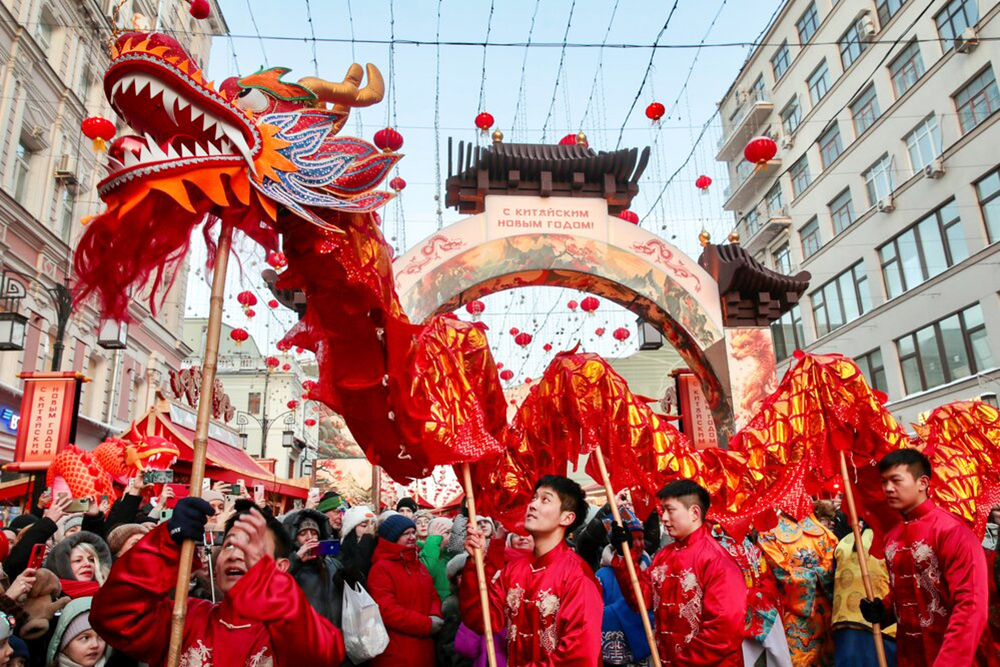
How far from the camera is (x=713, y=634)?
115 inches

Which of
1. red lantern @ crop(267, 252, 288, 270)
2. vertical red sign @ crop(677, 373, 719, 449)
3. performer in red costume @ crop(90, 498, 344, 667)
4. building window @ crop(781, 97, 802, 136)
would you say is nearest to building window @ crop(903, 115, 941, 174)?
building window @ crop(781, 97, 802, 136)

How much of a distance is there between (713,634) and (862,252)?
19.5 meters

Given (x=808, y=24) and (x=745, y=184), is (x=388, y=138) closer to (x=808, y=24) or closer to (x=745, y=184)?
(x=745, y=184)

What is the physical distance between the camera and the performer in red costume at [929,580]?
2.75m

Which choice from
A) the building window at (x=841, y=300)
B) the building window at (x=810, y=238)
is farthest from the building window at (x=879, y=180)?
the building window at (x=810, y=238)

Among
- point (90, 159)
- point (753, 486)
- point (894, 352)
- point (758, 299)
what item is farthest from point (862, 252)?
point (90, 159)

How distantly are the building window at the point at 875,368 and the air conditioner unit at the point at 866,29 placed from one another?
8489 mm

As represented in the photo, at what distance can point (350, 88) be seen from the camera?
268cm

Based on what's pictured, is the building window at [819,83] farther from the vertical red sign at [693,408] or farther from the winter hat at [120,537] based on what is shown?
the winter hat at [120,537]

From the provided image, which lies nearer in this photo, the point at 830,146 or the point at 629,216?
the point at 629,216

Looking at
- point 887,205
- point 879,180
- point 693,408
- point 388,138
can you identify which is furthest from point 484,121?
point 879,180

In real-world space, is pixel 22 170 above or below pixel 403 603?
above

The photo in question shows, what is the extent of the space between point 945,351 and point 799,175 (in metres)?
9.27

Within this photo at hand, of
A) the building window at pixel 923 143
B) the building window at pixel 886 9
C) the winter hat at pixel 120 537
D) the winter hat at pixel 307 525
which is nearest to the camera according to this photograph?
the winter hat at pixel 120 537
